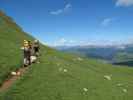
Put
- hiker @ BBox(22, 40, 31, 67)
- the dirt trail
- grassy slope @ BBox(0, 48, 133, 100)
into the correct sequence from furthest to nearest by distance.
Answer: hiker @ BBox(22, 40, 31, 67), the dirt trail, grassy slope @ BBox(0, 48, 133, 100)

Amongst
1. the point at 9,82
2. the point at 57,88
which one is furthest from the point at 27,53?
the point at 57,88

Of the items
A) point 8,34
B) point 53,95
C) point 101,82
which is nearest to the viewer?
point 53,95

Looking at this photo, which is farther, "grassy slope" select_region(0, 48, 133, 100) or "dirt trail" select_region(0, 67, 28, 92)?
"dirt trail" select_region(0, 67, 28, 92)

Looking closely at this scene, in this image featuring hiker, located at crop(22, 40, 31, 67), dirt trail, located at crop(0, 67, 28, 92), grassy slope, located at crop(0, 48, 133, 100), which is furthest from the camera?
hiker, located at crop(22, 40, 31, 67)

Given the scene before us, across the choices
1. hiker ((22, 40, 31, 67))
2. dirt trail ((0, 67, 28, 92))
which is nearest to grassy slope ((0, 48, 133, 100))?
dirt trail ((0, 67, 28, 92))

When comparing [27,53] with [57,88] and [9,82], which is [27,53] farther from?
[57,88]

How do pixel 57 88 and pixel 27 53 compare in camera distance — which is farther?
pixel 27 53

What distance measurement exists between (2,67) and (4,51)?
1582 centimetres

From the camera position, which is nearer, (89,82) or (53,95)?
(53,95)

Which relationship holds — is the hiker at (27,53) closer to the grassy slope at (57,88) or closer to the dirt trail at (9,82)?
the grassy slope at (57,88)

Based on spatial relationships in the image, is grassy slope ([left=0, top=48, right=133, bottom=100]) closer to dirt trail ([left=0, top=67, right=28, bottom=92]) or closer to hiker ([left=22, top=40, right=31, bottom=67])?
dirt trail ([left=0, top=67, right=28, bottom=92])

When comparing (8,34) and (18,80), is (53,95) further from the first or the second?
(8,34)

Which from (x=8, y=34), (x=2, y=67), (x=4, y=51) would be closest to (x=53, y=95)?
(x=2, y=67)

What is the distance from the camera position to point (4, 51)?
192ft
